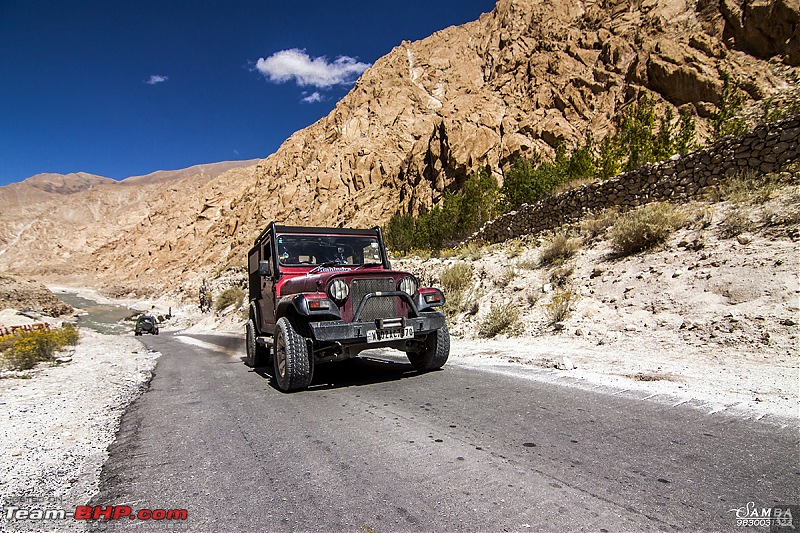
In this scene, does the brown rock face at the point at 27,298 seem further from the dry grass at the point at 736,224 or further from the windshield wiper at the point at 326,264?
the dry grass at the point at 736,224

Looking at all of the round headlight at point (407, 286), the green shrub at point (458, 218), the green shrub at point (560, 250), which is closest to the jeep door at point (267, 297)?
the round headlight at point (407, 286)

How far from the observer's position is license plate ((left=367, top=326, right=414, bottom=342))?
→ 5.42 meters

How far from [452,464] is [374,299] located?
2.93 m

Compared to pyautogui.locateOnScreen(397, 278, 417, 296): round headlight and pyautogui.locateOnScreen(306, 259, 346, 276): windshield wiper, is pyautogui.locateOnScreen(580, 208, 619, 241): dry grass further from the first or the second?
pyautogui.locateOnScreen(397, 278, 417, 296): round headlight

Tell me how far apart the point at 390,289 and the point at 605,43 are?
73687 mm

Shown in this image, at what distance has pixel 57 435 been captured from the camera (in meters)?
4.00

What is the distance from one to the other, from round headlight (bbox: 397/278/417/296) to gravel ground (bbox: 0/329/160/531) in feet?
11.9

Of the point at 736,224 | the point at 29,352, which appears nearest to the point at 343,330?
the point at 29,352

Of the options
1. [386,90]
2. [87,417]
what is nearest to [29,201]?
[386,90]

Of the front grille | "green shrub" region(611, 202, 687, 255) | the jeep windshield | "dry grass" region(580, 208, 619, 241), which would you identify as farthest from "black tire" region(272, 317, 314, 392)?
"dry grass" region(580, 208, 619, 241)

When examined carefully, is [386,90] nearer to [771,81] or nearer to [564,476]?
[771,81]

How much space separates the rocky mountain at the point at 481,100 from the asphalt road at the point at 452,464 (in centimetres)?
4993

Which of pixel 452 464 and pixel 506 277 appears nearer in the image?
pixel 452 464

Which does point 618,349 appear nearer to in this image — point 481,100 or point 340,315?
point 340,315
